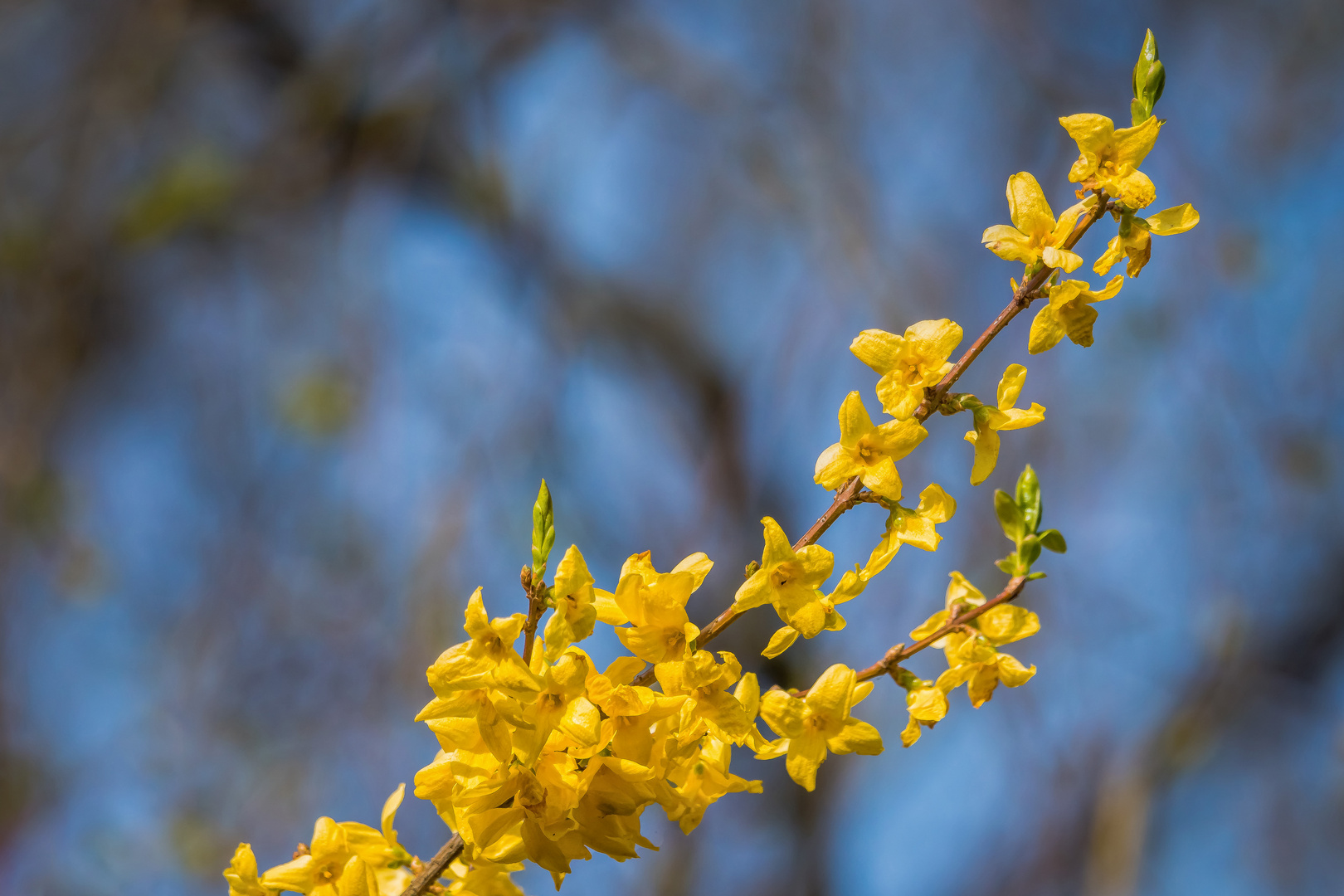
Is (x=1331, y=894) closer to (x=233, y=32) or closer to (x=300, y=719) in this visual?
(x=300, y=719)

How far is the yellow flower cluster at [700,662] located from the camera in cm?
69

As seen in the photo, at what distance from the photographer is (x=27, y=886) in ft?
11.9

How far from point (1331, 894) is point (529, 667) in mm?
5076

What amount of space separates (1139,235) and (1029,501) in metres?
0.32

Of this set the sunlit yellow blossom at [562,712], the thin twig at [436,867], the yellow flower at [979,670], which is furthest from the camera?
the yellow flower at [979,670]

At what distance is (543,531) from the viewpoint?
0.76 meters

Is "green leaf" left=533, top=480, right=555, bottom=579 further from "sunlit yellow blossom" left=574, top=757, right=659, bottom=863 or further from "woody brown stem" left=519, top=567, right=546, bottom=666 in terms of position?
"sunlit yellow blossom" left=574, top=757, right=659, bottom=863

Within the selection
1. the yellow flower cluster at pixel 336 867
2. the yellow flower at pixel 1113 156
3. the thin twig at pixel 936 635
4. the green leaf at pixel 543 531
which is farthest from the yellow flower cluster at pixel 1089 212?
the yellow flower cluster at pixel 336 867

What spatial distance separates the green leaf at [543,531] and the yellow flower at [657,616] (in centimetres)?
7

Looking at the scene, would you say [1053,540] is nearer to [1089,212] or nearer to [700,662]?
[1089,212]

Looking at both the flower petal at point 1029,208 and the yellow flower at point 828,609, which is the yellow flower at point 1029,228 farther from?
the yellow flower at point 828,609

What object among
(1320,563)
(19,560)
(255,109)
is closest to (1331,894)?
(1320,563)

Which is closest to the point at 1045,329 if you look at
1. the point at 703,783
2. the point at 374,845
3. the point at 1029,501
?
the point at 1029,501

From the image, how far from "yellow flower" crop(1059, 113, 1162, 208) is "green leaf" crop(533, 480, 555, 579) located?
579mm
